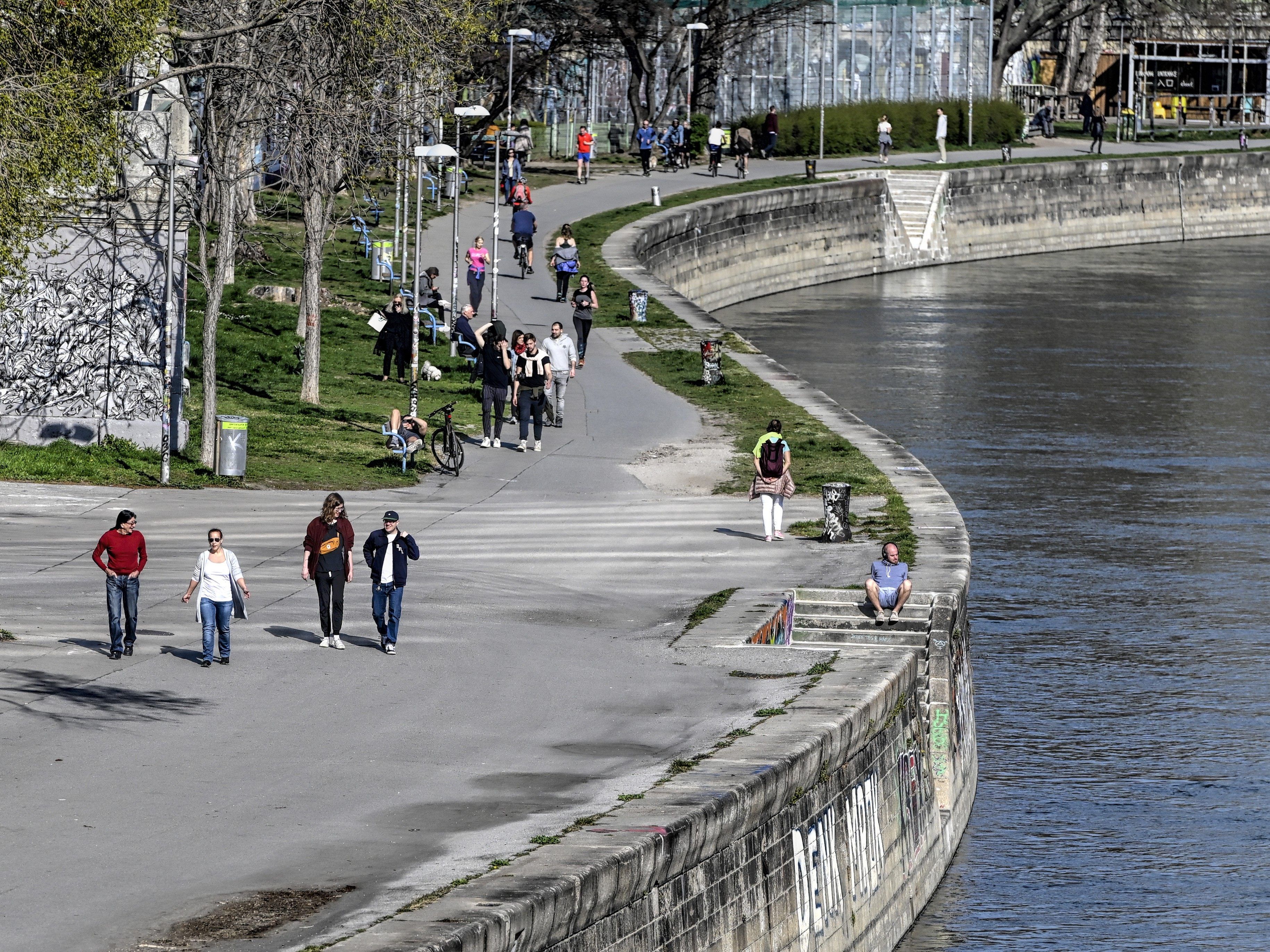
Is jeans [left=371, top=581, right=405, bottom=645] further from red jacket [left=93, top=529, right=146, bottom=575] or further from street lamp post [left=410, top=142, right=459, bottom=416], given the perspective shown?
street lamp post [left=410, top=142, right=459, bottom=416]

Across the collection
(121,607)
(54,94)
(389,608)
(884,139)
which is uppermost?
(884,139)

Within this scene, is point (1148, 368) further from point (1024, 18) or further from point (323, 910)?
point (323, 910)

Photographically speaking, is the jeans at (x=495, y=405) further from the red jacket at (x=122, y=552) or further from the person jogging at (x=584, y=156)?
the person jogging at (x=584, y=156)

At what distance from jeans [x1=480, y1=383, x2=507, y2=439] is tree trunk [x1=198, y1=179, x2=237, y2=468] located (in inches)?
166

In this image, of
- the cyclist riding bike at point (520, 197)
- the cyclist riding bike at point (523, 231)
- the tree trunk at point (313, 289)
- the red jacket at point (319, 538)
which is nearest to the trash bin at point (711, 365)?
the tree trunk at point (313, 289)

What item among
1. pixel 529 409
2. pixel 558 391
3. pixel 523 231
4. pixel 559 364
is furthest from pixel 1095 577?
pixel 523 231

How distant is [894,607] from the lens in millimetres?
22328

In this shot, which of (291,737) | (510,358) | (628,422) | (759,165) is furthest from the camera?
(759,165)

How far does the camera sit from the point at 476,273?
45375 millimetres

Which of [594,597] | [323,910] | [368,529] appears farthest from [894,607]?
[323,910]

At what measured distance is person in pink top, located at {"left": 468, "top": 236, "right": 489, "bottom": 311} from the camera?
45.2 metres

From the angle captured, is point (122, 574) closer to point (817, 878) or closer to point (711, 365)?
point (817, 878)

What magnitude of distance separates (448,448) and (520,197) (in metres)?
23.1

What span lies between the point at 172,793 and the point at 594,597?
9258mm
